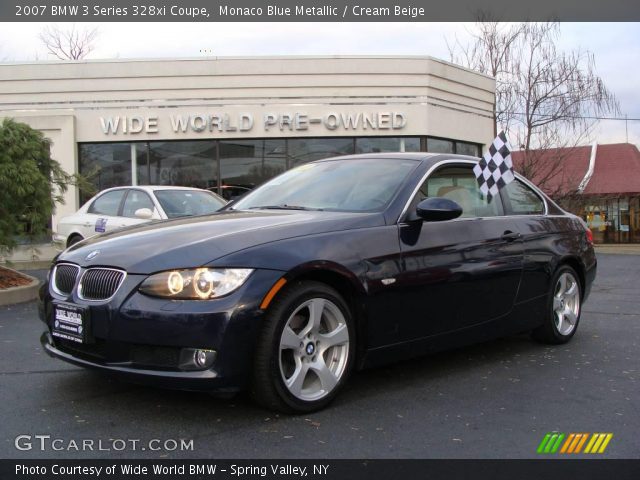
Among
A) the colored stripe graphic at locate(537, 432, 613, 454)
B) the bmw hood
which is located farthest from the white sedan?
the colored stripe graphic at locate(537, 432, 613, 454)

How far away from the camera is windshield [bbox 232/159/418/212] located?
438 centimetres

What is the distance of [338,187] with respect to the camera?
4598 mm

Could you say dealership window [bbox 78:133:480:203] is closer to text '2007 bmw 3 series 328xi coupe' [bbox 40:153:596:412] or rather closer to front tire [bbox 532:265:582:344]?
front tire [bbox 532:265:582:344]

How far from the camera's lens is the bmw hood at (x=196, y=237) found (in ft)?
11.2

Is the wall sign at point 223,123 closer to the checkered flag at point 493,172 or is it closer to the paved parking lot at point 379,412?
the checkered flag at point 493,172

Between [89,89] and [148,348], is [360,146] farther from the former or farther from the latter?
[148,348]

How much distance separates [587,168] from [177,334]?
29.9 m

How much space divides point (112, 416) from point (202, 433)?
59 cm

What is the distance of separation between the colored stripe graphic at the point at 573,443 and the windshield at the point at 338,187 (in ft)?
5.62

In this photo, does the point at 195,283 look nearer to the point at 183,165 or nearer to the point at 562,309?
the point at 562,309

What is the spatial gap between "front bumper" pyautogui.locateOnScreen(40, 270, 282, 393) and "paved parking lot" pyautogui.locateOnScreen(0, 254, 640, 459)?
1.01 ft

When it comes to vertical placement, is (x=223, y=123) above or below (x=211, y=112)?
below

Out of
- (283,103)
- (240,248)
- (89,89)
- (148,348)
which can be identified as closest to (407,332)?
(240,248)

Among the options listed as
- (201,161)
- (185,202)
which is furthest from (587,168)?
(185,202)
